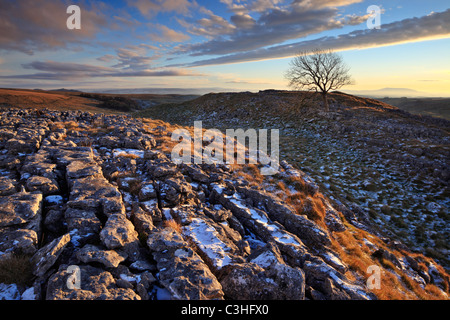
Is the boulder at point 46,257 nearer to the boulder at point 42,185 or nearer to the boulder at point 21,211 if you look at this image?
the boulder at point 21,211

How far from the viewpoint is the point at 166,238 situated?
5449 mm

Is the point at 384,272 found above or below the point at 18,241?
below

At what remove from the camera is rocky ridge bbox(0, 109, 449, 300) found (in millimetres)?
4309

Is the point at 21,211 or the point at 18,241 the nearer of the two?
the point at 18,241

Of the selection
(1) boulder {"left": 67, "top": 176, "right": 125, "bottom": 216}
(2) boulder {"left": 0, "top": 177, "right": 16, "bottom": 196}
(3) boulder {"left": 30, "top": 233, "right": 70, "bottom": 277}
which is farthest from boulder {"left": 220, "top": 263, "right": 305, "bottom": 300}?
(2) boulder {"left": 0, "top": 177, "right": 16, "bottom": 196}

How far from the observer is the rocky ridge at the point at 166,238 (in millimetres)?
4309

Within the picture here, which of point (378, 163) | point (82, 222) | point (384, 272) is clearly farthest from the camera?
point (378, 163)

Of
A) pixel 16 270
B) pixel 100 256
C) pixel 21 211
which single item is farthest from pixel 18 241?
pixel 100 256

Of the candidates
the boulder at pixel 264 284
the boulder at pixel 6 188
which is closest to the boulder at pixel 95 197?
the boulder at pixel 6 188

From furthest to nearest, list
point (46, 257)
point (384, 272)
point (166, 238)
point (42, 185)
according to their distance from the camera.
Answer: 1. point (384, 272)
2. point (42, 185)
3. point (166, 238)
4. point (46, 257)

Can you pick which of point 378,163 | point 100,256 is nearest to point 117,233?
point 100,256

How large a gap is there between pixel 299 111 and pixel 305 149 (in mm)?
16733

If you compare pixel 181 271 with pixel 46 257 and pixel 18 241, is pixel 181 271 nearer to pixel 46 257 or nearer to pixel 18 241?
pixel 46 257

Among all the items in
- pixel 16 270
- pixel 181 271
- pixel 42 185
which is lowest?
pixel 181 271
